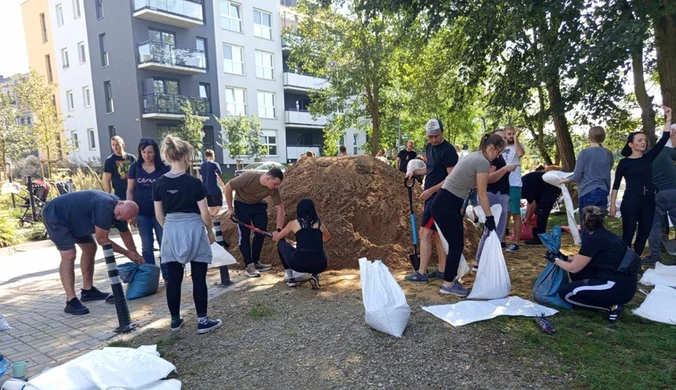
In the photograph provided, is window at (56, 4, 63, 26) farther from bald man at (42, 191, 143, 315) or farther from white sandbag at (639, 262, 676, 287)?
white sandbag at (639, 262, 676, 287)

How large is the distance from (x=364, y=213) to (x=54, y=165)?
18.0 metres

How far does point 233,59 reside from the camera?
2709cm

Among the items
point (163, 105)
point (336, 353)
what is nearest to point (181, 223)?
point (336, 353)

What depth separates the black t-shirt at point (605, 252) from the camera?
362 centimetres

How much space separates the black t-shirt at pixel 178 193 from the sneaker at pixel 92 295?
2144 millimetres

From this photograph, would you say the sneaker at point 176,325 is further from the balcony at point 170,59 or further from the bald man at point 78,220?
the balcony at point 170,59

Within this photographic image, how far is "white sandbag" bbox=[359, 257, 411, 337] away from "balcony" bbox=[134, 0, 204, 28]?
2328 cm

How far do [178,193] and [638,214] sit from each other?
525cm

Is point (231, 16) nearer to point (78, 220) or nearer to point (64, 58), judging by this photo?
point (64, 58)

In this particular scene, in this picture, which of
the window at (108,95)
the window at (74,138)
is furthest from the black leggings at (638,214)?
the window at (74,138)

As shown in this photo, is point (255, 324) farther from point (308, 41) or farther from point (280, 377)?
point (308, 41)

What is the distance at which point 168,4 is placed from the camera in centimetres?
2252

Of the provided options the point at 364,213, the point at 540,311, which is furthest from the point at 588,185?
the point at 364,213

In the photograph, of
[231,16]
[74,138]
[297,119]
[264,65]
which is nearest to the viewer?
[74,138]
